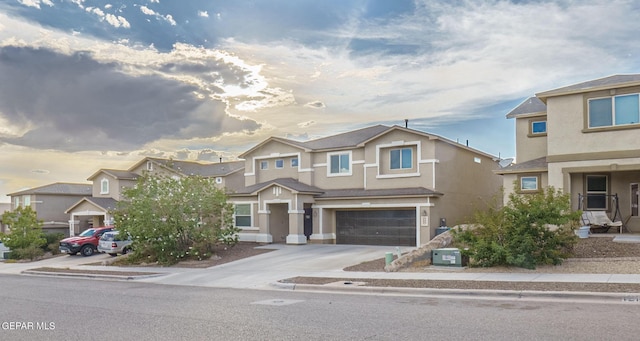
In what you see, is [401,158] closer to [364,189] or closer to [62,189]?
[364,189]

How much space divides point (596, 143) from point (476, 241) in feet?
26.7

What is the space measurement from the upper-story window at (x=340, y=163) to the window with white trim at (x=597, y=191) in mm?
13354

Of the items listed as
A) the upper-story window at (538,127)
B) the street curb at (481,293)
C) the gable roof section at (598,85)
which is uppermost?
the gable roof section at (598,85)

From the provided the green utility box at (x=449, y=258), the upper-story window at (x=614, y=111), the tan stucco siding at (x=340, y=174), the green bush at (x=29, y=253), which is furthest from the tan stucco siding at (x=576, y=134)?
the green bush at (x=29, y=253)

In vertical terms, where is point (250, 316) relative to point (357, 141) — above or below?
below

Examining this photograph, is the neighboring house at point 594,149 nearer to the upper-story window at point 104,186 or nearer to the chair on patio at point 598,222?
the chair on patio at point 598,222

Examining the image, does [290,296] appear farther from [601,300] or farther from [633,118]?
[633,118]

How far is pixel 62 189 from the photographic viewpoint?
5575 cm

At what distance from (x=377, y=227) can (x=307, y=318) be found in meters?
21.5

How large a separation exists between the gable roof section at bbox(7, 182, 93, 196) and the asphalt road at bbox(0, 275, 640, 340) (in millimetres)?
41680

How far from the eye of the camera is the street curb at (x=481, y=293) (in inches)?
506

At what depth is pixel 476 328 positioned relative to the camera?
975 cm

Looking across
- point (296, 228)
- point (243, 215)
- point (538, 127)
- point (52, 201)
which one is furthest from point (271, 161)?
point (52, 201)

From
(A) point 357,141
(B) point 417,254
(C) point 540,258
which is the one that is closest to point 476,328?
(C) point 540,258
